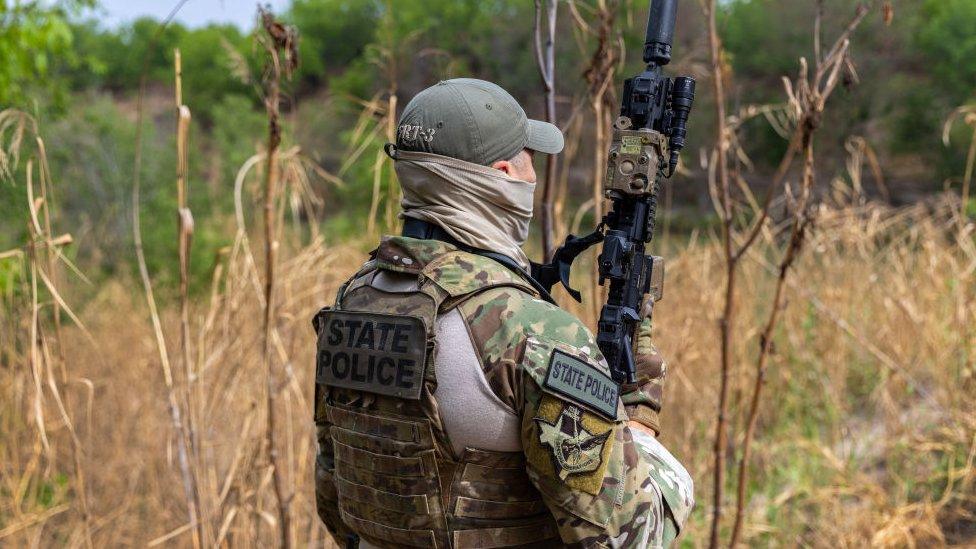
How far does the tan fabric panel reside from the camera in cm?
136

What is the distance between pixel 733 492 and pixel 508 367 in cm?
309

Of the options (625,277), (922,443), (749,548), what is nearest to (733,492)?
(749,548)

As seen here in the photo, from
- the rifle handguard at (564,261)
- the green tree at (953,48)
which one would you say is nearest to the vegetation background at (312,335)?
the rifle handguard at (564,261)

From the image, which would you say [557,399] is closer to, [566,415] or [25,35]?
[566,415]

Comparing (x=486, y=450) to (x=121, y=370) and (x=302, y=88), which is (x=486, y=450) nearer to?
(x=121, y=370)

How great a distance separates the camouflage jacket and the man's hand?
0.47 feet

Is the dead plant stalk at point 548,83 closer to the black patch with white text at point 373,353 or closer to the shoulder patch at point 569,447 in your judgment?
the black patch with white text at point 373,353

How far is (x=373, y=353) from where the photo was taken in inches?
53.2

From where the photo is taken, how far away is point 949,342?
151 inches

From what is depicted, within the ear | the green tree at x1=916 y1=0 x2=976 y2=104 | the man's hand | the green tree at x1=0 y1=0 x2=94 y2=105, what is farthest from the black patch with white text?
the green tree at x1=916 y1=0 x2=976 y2=104

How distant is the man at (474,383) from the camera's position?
49.8 inches

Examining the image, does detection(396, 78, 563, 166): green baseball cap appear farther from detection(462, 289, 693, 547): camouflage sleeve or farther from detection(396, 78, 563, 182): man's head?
detection(462, 289, 693, 547): camouflage sleeve

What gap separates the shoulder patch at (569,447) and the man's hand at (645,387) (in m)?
0.25

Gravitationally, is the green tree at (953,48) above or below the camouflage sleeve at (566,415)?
above
